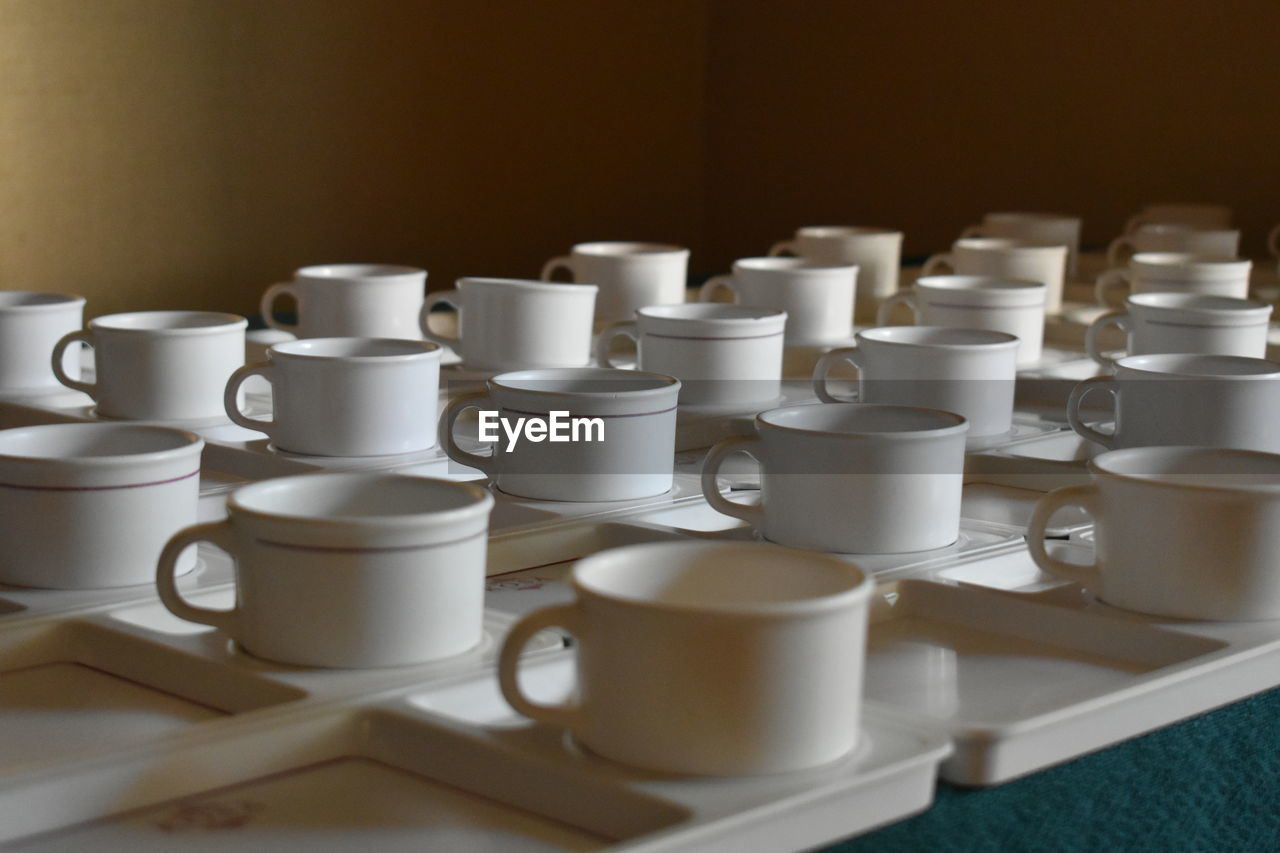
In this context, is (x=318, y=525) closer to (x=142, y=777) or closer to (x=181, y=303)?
(x=142, y=777)

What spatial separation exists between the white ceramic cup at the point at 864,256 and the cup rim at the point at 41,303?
2.61 ft

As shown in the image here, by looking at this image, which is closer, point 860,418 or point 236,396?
point 860,418

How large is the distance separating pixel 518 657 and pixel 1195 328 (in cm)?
90

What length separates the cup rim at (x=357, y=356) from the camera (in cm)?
106

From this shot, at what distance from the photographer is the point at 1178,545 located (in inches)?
30.4

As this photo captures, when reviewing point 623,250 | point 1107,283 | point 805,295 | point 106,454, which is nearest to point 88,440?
point 106,454

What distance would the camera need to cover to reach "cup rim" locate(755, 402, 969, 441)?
857 mm

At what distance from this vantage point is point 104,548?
0.79 meters

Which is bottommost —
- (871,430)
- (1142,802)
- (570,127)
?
(1142,802)

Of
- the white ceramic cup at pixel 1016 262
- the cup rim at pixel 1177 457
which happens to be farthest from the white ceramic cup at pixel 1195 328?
the cup rim at pixel 1177 457

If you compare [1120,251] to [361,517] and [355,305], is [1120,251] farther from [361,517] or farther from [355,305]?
[361,517]

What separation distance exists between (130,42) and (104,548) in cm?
193

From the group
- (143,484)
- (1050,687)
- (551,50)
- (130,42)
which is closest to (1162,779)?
(1050,687)

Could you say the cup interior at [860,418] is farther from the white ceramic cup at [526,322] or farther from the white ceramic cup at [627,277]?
the white ceramic cup at [627,277]
